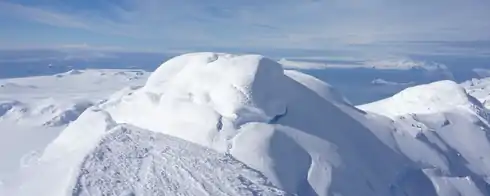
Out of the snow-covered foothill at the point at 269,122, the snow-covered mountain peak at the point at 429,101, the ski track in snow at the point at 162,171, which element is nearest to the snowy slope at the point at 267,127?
the snow-covered foothill at the point at 269,122

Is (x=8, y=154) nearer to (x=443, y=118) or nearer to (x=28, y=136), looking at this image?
(x=28, y=136)

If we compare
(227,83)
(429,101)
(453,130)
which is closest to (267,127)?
(227,83)

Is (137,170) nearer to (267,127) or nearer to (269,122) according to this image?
(267,127)

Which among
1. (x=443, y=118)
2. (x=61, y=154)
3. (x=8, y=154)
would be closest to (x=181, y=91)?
(x=61, y=154)

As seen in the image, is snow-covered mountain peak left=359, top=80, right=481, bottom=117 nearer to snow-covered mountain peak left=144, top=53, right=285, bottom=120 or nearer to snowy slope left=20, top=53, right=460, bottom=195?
snowy slope left=20, top=53, right=460, bottom=195

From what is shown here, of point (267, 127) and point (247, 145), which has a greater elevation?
point (267, 127)

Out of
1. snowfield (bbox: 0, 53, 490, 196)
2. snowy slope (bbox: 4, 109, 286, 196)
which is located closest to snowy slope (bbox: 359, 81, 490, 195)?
snowfield (bbox: 0, 53, 490, 196)
